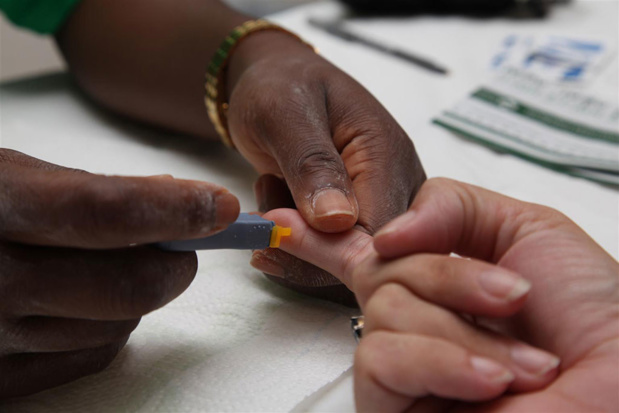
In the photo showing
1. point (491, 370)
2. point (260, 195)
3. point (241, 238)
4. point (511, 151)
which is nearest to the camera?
point (491, 370)

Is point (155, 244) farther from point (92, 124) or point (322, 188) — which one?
point (92, 124)

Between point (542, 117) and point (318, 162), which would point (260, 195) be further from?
point (542, 117)

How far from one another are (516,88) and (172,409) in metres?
0.81

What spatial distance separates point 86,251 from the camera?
1.32 ft

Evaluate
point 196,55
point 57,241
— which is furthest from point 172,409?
point 196,55

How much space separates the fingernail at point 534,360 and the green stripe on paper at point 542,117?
622mm

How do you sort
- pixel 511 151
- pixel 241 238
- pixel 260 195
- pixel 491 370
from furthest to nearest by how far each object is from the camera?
pixel 511 151 < pixel 260 195 < pixel 241 238 < pixel 491 370

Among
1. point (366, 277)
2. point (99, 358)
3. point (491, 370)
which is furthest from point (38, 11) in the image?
point (491, 370)

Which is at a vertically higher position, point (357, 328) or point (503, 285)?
point (503, 285)

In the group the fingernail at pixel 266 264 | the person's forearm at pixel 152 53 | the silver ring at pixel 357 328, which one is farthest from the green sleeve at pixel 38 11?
the silver ring at pixel 357 328

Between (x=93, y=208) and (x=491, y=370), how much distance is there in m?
0.26

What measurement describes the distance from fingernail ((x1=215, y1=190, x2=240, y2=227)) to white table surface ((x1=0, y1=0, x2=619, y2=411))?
0.17m

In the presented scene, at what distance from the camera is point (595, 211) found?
74 centimetres

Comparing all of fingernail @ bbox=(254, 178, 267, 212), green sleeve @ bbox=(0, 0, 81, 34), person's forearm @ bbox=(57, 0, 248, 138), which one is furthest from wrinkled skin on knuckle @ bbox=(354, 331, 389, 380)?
green sleeve @ bbox=(0, 0, 81, 34)
